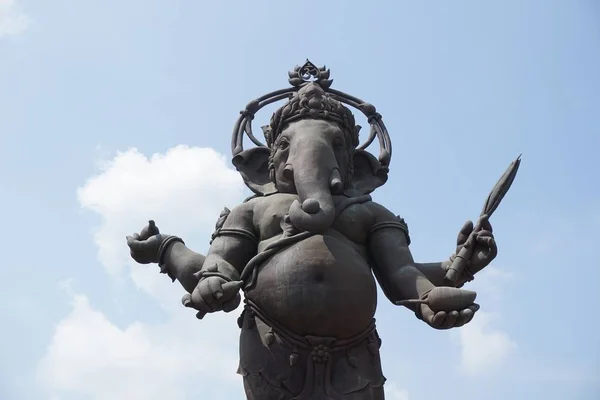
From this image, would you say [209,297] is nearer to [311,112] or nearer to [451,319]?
[451,319]

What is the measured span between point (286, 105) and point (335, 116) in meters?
0.42

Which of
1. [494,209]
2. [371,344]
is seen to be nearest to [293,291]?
Result: [371,344]

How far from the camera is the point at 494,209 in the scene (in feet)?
18.1

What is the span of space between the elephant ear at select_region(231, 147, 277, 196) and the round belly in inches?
47.0

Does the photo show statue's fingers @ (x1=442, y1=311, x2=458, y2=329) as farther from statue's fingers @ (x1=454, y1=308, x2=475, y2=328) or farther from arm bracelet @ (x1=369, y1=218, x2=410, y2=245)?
arm bracelet @ (x1=369, y1=218, x2=410, y2=245)

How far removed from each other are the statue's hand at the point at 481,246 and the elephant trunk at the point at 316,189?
0.98 m

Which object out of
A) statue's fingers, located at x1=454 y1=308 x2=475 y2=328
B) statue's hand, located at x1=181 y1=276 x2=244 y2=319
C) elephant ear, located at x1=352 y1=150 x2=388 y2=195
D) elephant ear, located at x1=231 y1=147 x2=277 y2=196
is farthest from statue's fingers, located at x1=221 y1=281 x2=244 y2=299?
elephant ear, located at x1=352 y1=150 x2=388 y2=195

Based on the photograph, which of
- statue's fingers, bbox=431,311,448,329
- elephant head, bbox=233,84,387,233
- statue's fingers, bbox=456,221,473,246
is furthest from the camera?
statue's fingers, bbox=456,221,473,246

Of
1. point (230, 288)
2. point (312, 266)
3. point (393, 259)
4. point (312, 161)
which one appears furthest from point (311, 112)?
point (230, 288)

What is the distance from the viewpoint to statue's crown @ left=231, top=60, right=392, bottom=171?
609 cm

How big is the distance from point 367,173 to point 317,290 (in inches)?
68.7

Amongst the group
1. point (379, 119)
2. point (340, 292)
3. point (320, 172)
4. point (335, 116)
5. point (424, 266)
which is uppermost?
point (379, 119)

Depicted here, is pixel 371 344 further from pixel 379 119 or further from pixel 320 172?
pixel 379 119

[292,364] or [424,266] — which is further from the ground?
[424,266]
